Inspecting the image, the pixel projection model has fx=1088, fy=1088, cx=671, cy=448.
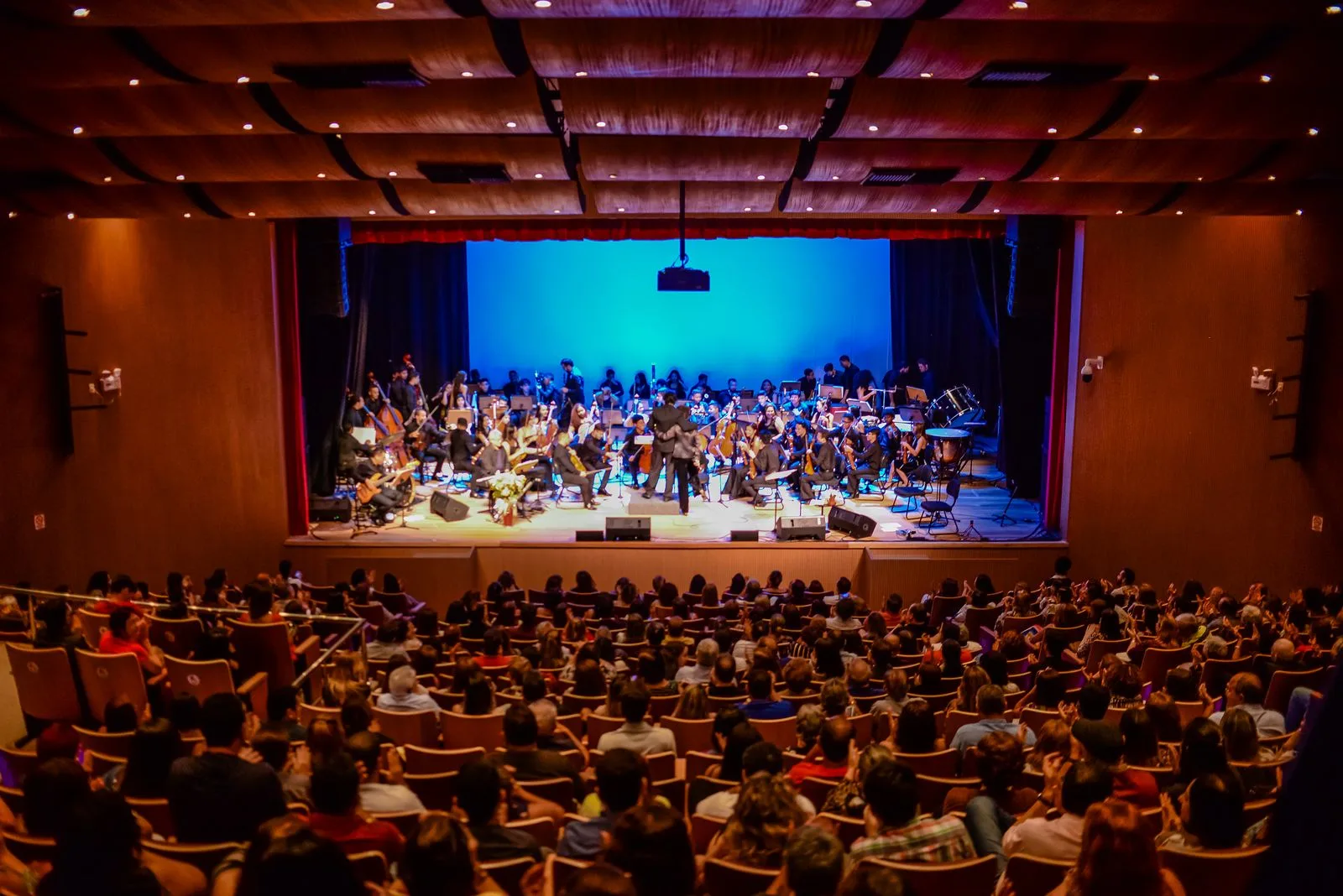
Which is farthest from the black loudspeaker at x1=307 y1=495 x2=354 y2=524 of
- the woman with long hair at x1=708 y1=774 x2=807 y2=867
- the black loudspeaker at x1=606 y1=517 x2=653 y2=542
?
the woman with long hair at x1=708 y1=774 x2=807 y2=867

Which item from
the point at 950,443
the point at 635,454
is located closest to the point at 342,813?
the point at 950,443

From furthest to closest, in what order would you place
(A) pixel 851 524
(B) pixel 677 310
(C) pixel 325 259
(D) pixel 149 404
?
(B) pixel 677 310
(C) pixel 325 259
(A) pixel 851 524
(D) pixel 149 404

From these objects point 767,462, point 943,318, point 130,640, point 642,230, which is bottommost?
point 130,640

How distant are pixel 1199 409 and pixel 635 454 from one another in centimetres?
697

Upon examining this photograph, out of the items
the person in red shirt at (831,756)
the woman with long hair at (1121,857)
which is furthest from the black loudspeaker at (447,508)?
the woman with long hair at (1121,857)

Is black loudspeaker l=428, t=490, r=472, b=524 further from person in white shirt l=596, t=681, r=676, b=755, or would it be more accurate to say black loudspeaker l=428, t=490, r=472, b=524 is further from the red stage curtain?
person in white shirt l=596, t=681, r=676, b=755

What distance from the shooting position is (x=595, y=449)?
45.3 ft

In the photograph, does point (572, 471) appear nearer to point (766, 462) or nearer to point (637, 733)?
point (766, 462)

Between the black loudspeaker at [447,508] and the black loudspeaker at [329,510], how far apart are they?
1.00 metres

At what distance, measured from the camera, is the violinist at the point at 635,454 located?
14398mm

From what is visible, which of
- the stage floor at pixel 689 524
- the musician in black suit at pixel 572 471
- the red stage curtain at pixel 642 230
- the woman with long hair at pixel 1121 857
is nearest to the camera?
the woman with long hair at pixel 1121 857

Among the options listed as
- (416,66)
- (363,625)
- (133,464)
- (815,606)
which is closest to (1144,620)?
(815,606)

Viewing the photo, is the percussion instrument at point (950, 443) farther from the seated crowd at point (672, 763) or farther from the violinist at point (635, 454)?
the seated crowd at point (672, 763)

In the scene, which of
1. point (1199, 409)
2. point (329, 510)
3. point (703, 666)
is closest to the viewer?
point (703, 666)
